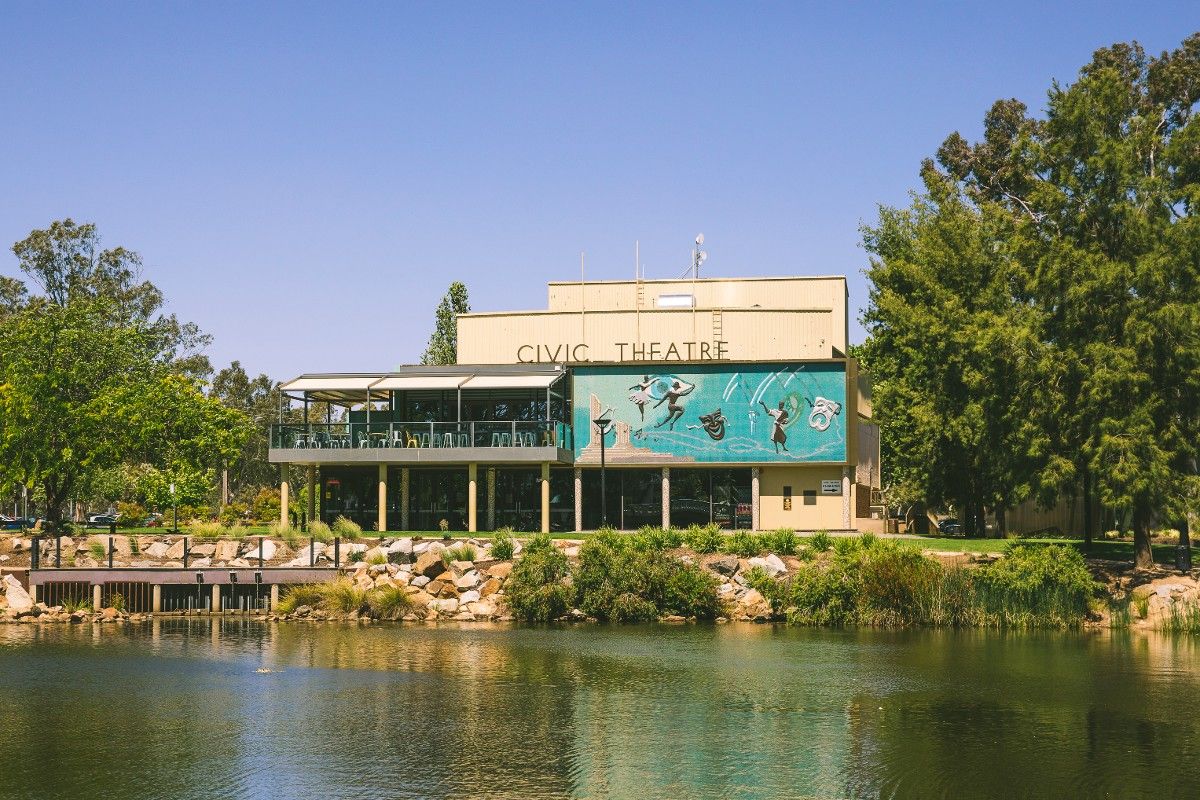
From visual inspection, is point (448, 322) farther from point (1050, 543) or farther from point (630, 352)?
point (1050, 543)

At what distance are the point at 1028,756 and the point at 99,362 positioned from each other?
1522 inches

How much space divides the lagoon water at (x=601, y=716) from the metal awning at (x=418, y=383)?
14.1m

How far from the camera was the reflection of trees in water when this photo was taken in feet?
57.5

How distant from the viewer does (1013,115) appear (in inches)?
2447

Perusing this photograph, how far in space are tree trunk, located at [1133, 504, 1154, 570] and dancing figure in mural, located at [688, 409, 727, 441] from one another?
15379 millimetres

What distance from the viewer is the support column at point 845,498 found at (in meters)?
47.4

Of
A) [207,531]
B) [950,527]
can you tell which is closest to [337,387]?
[207,531]

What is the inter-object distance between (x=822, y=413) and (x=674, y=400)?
5.39 meters

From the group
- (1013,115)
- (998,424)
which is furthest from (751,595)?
(1013,115)

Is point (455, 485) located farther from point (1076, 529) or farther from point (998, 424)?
point (1076, 529)

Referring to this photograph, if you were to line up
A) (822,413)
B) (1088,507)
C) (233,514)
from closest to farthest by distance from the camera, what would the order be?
(1088,507)
(822,413)
(233,514)

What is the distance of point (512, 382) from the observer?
45531mm

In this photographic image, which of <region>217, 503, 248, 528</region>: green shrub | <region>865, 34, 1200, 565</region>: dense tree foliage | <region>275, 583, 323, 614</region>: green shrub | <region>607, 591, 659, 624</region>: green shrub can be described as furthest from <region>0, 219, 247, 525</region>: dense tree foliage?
<region>865, 34, 1200, 565</region>: dense tree foliage

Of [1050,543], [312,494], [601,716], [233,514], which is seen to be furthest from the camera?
[233,514]
